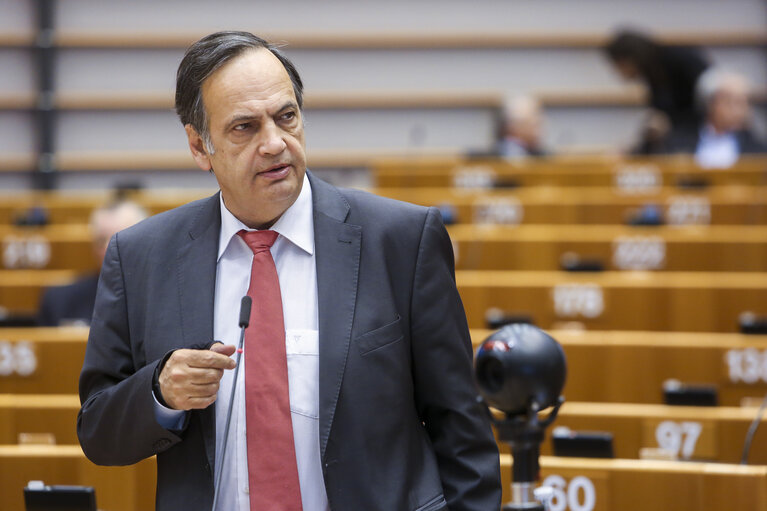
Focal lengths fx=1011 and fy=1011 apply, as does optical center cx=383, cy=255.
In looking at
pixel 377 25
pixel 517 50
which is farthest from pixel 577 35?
pixel 377 25

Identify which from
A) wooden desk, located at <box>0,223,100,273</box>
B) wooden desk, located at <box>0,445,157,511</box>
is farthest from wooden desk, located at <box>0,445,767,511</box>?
wooden desk, located at <box>0,223,100,273</box>

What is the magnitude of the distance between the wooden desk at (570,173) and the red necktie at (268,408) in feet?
10.9

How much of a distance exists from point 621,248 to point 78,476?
2293 mm

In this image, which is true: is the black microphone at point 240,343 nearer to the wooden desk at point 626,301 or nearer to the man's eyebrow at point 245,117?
the man's eyebrow at point 245,117

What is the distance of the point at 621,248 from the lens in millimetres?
3559

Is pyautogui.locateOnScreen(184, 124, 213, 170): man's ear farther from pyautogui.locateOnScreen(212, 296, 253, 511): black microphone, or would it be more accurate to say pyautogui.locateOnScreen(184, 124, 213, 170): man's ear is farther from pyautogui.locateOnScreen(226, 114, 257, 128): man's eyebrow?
pyautogui.locateOnScreen(212, 296, 253, 511): black microphone

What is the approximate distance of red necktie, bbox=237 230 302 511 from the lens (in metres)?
1.17

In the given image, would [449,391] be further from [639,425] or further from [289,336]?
[639,425]

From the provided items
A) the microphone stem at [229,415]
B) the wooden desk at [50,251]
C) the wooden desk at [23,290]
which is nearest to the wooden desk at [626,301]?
the wooden desk at [23,290]

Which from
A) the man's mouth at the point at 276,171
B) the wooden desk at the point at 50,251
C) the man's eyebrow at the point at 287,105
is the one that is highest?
the man's eyebrow at the point at 287,105

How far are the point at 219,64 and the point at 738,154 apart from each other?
412cm

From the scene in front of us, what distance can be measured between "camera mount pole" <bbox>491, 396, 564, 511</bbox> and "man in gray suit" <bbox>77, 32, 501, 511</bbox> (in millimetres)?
65

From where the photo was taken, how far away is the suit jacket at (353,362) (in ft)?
3.84

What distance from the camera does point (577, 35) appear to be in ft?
21.5
